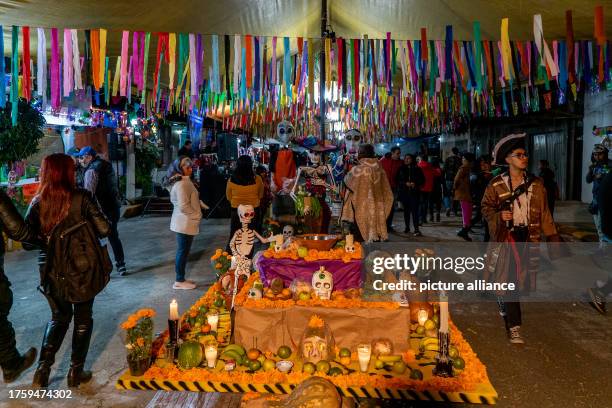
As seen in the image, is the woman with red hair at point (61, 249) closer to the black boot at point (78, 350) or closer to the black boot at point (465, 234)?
the black boot at point (78, 350)

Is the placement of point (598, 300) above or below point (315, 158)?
below

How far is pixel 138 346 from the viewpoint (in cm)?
349

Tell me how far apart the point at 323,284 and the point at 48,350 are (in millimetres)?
2188

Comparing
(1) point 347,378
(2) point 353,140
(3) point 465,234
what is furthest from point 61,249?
(3) point 465,234

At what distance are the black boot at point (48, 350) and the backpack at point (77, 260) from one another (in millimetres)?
281

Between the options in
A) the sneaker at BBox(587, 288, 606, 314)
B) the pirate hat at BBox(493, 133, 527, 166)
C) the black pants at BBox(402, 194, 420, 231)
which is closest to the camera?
the pirate hat at BBox(493, 133, 527, 166)

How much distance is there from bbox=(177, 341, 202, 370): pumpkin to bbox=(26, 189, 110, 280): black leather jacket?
1.07 metres

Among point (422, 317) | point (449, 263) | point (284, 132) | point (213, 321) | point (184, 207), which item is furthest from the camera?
point (284, 132)

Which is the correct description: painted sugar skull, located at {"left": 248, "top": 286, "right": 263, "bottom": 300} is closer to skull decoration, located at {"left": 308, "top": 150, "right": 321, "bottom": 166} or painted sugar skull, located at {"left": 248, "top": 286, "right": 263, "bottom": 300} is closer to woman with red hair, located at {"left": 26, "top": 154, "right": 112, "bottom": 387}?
woman with red hair, located at {"left": 26, "top": 154, "right": 112, "bottom": 387}

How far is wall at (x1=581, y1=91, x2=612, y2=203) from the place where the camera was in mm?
12984

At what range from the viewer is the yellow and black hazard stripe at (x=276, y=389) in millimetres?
3193

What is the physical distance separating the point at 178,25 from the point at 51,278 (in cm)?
511

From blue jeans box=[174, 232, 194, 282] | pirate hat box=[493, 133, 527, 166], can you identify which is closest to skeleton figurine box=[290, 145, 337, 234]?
blue jeans box=[174, 232, 194, 282]

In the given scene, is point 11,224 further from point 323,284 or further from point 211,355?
point 323,284
